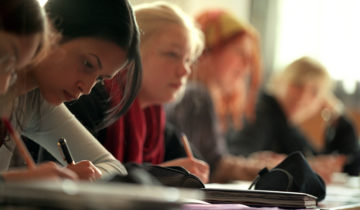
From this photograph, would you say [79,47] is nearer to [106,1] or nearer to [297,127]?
[106,1]

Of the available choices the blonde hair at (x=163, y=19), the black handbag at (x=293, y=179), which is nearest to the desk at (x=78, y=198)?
the black handbag at (x=293, y=179)

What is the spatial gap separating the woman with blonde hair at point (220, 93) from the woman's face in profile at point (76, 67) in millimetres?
1046

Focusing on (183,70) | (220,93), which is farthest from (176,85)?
(220,93)

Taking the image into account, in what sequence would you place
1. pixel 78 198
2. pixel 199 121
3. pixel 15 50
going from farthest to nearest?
pixel 199 121 → pixel 15 50 → pixel 78 198

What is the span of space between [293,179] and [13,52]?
1.79ft

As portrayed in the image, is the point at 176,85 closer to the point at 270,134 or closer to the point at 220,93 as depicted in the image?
the point at 220,93

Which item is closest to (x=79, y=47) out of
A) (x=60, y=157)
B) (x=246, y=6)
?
(x=60, y=157)

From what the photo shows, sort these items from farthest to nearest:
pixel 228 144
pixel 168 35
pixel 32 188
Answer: pixel 228 144 → pixel 168 35 → pixel 32 188

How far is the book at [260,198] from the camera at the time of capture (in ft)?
2.84

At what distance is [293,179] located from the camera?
41.2 inches

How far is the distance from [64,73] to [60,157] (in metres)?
0.14

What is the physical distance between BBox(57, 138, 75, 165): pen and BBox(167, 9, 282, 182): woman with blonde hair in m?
1.02

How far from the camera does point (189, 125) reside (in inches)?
83.8

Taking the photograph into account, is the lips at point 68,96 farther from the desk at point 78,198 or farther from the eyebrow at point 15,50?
the desk at point 78,198
